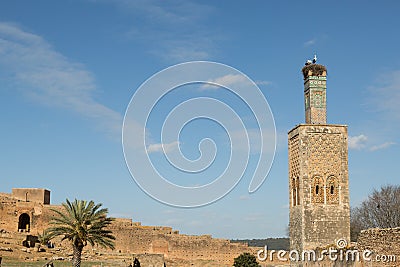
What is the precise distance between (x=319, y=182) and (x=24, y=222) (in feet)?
81.9

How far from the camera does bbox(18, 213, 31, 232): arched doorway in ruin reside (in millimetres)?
37094

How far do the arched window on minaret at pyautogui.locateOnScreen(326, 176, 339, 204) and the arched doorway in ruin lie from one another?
24.3 m

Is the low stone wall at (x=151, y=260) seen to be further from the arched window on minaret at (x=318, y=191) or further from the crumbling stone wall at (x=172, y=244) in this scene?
the arched window on minaret at (x=318, y=191)

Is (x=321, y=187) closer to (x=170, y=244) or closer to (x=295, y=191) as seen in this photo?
(x=295, y=191)

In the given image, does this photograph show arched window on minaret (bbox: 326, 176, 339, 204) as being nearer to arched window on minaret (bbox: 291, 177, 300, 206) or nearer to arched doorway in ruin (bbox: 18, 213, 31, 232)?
arched window on minaret (bbox: 291, 177, 300, 206)

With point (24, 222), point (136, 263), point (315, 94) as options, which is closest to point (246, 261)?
point (136, 263)

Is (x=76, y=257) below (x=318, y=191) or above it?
below

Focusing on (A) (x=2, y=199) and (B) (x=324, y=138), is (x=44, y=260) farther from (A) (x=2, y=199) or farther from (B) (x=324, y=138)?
(B) (x=324, y=138)

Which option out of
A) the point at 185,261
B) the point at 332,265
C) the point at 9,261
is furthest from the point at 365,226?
the point at 9,261

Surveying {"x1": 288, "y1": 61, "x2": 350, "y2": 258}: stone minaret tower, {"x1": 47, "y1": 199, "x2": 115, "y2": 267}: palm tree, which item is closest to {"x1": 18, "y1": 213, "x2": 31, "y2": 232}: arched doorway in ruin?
{"x1": 47, "y1": 199, "x2": 115, "y2": 267}: palm tree

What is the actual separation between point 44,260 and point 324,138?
1478cm

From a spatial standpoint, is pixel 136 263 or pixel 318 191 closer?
pixel 318 191

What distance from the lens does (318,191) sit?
19359mm

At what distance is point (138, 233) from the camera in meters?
34.6
